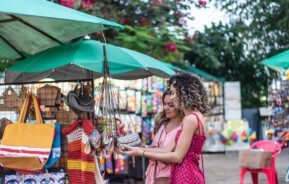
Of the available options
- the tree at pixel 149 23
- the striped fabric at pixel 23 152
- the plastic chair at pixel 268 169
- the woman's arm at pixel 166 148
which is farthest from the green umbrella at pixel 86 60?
the tree at pixel 149 23

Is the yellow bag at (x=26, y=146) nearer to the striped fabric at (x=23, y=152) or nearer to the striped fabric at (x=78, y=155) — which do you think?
the striped fabric at (x=23, y=152)

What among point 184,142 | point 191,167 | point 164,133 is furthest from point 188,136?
point 164,133

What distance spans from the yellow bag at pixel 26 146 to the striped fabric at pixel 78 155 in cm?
25

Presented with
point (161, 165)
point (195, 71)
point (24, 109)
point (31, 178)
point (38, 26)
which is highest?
point (195, 71)

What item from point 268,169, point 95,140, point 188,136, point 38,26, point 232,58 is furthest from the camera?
point 232,58

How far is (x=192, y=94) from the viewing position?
4.48 m

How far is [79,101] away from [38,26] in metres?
1.05

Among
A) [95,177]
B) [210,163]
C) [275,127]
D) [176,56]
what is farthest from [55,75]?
[210,163]

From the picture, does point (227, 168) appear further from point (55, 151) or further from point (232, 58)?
point (55, 151)

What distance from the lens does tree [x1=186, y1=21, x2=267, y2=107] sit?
1838cm

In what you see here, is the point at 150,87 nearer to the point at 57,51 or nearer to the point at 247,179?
the point at 247,179

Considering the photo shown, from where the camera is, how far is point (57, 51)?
18.6ft

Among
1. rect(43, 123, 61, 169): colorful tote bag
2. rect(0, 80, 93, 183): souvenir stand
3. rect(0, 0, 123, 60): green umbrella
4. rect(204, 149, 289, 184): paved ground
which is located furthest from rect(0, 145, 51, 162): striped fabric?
rect(204, 149, 289, 184): paved ground

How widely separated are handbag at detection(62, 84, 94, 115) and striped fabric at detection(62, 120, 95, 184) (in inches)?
5.1
